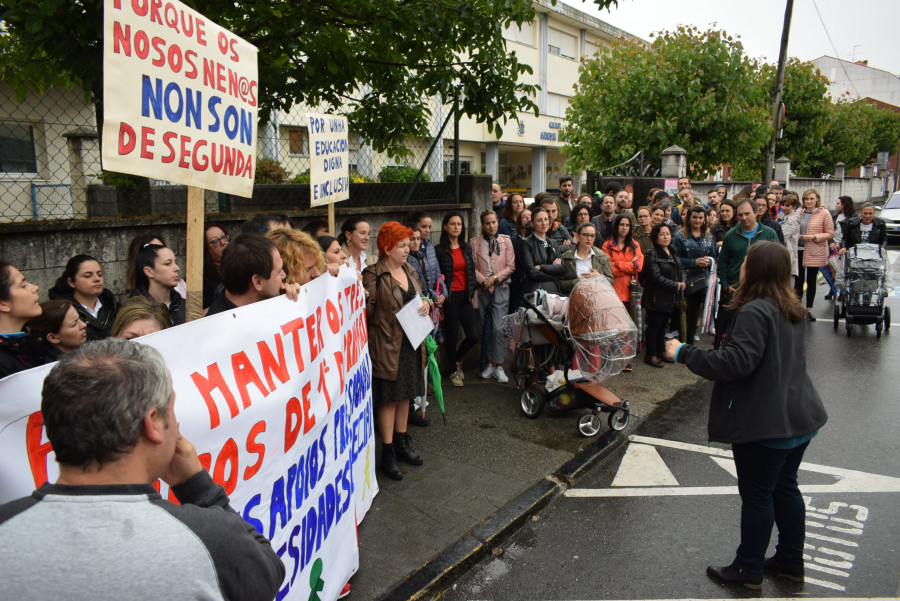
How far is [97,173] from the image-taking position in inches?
220

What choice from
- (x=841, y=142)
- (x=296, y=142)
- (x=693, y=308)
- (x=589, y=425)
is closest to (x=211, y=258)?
(x=589, y=425)

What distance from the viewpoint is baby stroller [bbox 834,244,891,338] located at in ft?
29.5

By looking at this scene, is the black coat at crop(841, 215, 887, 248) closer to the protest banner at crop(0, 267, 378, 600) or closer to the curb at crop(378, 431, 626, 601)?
the curb at crop(378, 431, 626, 601)

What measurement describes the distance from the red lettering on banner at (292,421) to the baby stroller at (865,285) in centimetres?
892

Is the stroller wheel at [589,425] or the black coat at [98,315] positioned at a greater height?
the black coat at [98,315]

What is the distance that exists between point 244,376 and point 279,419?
0.26m

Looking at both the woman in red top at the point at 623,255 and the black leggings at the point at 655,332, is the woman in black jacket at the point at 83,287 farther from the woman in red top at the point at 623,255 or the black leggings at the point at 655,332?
the black leggings at the point at 655,332

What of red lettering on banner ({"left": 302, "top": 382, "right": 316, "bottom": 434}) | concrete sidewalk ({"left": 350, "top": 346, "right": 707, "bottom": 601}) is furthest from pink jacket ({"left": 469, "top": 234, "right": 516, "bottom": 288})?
red lettering on banner ({"left": 302, "top": 382, "right": 316, "bottom": 434})

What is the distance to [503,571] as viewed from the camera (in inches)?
145

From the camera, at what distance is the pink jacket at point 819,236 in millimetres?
9930

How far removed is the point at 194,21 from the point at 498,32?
11.7 feet

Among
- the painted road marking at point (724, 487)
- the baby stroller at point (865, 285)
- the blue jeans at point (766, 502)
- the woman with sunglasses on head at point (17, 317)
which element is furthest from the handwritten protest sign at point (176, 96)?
the baby stroller at point (865, 285)

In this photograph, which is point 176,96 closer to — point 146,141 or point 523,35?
point 146,141

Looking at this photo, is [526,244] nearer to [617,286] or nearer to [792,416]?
[617,286]
